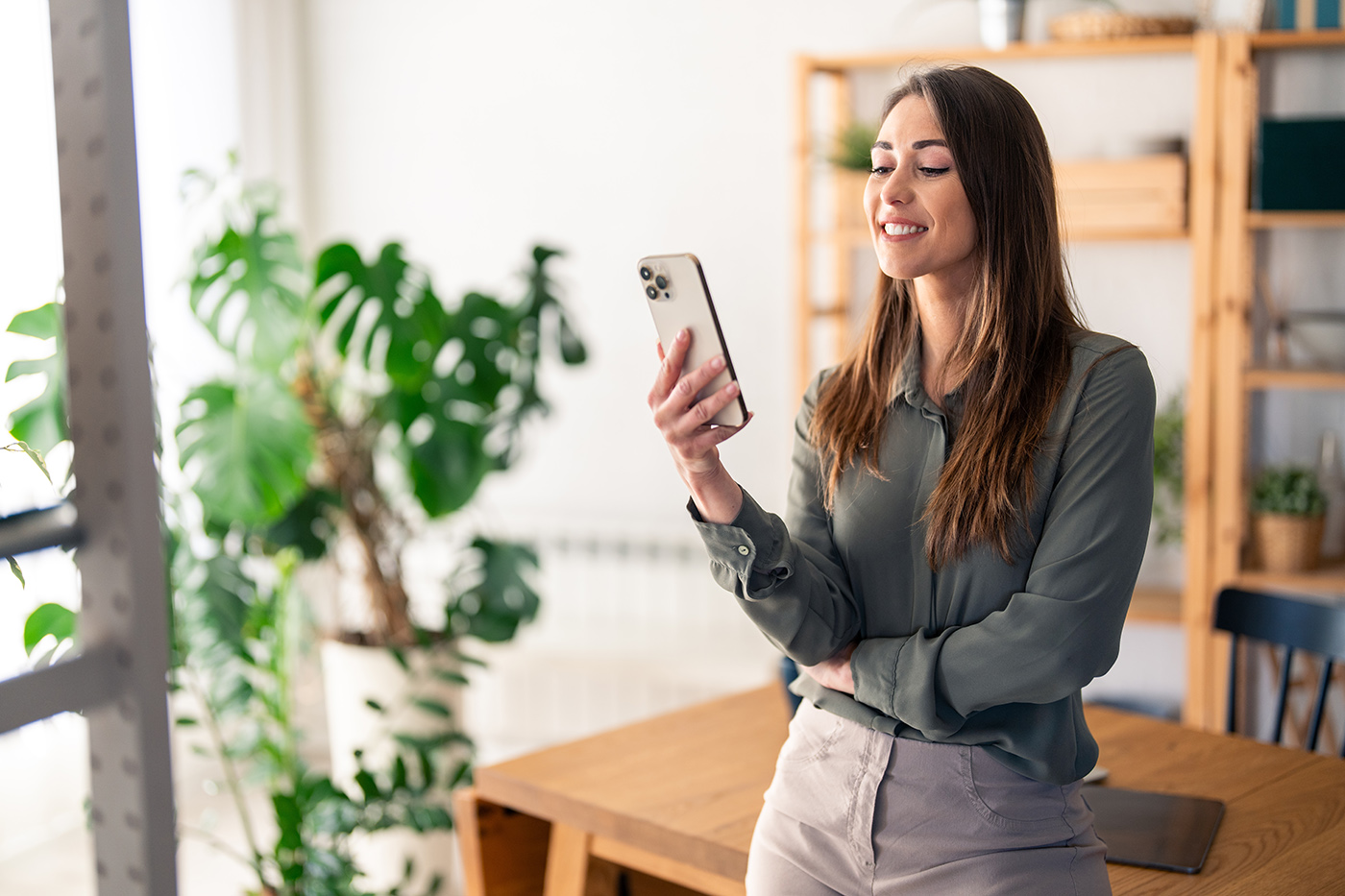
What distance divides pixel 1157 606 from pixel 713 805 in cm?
175

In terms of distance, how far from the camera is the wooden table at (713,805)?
132 centimetres

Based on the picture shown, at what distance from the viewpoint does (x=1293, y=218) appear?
8.64ft

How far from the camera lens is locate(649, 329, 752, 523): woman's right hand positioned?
1167mm

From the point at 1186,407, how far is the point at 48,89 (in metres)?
2.53

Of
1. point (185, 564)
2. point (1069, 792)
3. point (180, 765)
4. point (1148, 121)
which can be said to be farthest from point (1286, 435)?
point (180, 765)

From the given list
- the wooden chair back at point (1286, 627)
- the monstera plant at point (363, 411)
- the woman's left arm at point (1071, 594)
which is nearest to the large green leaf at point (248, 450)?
the monstera plant at point (363, 411)

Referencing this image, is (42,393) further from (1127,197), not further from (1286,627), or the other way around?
(1127,197)

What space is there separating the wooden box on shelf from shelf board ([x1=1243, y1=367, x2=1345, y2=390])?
0.35m

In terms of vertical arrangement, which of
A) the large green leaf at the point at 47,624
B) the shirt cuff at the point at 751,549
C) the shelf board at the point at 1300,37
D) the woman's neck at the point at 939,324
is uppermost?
the shelf board at the point at 1300,37

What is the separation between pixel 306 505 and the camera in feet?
8.90

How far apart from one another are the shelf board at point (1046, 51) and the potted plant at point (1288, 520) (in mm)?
976

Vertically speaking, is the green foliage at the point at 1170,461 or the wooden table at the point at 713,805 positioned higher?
the green foliage at the point at 1170,461

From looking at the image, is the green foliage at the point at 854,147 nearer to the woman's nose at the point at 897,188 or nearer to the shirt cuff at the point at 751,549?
the woman's nose at the point at 897,188

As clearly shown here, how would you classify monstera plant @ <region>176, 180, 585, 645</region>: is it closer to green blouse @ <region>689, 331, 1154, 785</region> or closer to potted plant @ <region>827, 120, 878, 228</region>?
potted plant @ <region>827, 120, 878, 228</region>
